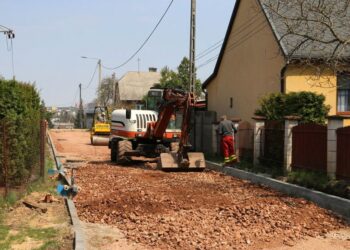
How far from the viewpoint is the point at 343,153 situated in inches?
476

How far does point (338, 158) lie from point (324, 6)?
347 centimetres

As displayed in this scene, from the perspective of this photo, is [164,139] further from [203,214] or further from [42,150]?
[203,214]

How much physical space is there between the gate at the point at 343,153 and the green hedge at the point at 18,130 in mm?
7102

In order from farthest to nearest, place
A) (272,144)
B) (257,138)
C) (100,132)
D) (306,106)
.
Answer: (100,132), (257,138), (306,106), (272,144)

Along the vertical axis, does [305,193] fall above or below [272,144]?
below

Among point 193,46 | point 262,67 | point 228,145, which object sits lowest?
point 228,145

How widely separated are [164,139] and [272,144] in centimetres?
554

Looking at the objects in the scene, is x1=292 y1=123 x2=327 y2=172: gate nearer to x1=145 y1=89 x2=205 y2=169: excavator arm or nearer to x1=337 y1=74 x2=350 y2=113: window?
x1=145 y1=89 x2=205 y2=169: excavator arm

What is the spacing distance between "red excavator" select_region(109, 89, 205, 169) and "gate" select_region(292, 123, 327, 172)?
449 centimetres

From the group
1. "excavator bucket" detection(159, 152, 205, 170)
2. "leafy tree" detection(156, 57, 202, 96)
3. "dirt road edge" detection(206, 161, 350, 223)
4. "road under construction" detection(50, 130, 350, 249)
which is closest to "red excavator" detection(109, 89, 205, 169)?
"excavator bucket" detection(159, 152, 205, 170)

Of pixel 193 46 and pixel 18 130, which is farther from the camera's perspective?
pixel 193 46

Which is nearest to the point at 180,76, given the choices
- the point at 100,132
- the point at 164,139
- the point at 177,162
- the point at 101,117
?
the point at 101,117

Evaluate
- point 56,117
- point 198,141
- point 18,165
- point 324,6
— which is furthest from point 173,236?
point 56,117

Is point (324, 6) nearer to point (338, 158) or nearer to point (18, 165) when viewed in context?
point (338, 158)
